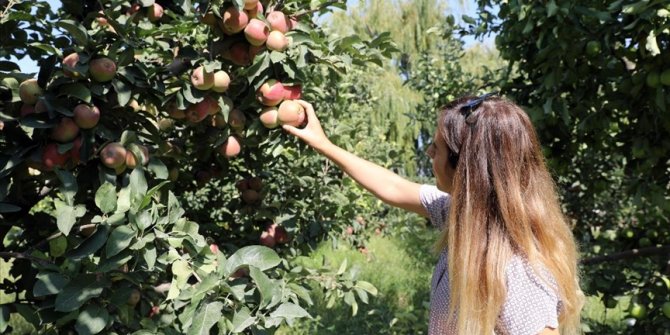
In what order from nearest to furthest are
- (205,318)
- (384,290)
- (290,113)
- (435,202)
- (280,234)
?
1. (205,318)
2. (290,113)
3. (435,202)
4. (280,234)
5. (384,290)

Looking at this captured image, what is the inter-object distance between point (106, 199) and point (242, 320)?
1.12ft

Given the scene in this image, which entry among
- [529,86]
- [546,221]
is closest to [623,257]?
[529,86]

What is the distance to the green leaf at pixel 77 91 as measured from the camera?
1.29 m

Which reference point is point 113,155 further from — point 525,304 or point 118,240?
point 525,304

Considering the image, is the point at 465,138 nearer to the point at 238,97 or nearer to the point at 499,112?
the point at 499,112

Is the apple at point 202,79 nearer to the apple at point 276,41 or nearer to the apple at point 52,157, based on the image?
the apple at point 276,41

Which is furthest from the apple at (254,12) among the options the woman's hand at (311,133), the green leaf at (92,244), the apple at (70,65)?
the green leaf at (92,244)

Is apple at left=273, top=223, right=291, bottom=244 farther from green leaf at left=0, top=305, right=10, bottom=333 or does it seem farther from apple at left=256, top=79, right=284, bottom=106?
green leaf at left=0, top=305, right=10, bottom=333

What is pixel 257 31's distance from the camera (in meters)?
1.42

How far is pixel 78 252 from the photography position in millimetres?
1101

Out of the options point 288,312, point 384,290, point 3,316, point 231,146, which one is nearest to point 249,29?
point 231,146

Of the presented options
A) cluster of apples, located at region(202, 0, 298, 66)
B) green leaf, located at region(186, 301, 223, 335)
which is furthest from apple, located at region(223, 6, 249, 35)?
green leaf, located at region(186, 301, 223, 335)

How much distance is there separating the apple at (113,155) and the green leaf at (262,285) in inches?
18.5

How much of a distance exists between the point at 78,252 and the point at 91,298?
132 mm
